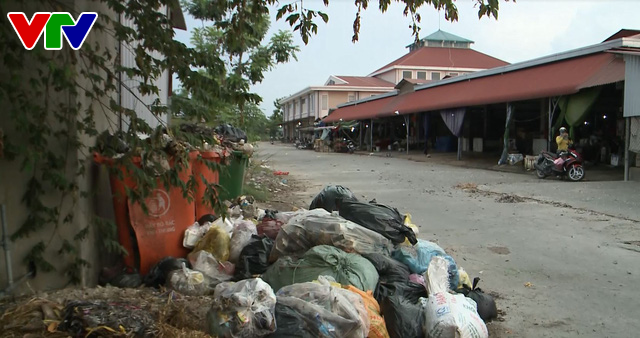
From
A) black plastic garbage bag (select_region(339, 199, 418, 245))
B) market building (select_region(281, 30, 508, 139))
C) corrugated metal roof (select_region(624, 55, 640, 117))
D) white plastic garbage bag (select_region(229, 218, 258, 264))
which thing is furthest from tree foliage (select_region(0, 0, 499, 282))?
market building (select_region(281, 30, 508, 139))

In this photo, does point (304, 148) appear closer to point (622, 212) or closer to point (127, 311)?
point (622, 212)

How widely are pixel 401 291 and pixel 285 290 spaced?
1076mm

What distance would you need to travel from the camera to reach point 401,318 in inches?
138

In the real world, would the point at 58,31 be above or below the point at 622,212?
above

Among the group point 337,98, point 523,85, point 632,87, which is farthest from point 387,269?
point 337,98

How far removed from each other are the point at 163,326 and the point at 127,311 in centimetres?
22

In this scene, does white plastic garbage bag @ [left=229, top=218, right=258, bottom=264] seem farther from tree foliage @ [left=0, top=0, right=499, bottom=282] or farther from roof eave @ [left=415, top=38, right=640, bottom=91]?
roof eave @ [left=415, top=38, right=640, bottom=91]

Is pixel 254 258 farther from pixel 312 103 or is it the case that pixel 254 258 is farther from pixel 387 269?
pixel 312 103

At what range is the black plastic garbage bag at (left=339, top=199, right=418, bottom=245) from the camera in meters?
4.87

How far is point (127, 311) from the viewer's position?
2.80 meters

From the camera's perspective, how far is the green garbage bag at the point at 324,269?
3.79m

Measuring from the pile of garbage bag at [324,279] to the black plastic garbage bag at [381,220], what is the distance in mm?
11

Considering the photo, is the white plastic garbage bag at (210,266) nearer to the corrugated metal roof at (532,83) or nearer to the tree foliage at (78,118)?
the tree foliage at (78,118)

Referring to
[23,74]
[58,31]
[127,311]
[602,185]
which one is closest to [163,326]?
[127,311]
